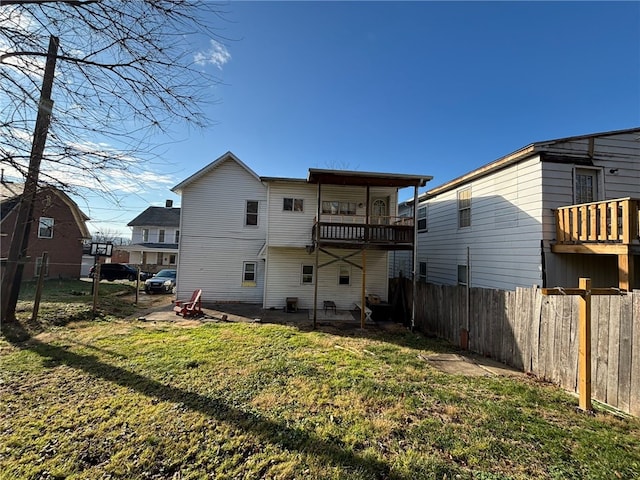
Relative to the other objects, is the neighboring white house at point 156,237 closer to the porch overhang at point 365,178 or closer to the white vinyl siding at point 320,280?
the white vinyl siding at point 320,280

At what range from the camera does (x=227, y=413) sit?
12.8ft

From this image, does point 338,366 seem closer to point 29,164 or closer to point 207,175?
point 29,164

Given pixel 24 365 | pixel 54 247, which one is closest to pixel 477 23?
pixel 24 365

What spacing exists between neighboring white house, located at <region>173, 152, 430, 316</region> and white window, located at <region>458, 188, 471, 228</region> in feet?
6.67

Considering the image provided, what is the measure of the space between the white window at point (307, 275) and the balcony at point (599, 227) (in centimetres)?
930

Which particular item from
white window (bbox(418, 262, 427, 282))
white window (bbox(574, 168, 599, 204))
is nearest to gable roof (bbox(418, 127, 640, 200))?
Result: white window (bbox(574, 168, 599, 204))

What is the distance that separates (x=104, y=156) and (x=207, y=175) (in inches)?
489

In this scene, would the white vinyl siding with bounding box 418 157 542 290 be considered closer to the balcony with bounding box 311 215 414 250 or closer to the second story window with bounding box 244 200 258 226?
the balcony with bounding box 311 215 414 250

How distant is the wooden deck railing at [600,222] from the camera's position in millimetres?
5766

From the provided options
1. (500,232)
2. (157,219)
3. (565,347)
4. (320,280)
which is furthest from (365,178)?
(157,219)

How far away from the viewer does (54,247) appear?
2016cm

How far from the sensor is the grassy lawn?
2.93m

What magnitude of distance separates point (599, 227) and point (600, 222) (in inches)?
4.7

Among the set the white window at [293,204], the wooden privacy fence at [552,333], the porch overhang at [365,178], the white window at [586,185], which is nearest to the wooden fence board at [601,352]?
the wooden privacy fence at [552,333]
